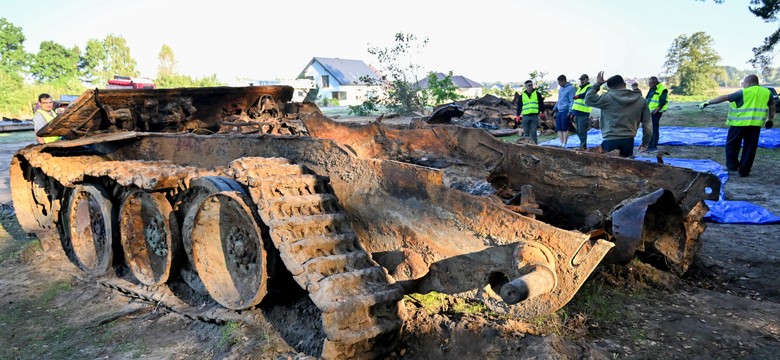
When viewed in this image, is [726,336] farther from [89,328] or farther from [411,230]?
[89,328]

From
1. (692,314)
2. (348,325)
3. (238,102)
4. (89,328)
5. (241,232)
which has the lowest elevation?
(89,328)

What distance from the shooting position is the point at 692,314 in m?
3.83

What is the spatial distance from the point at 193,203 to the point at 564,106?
35.2 feet

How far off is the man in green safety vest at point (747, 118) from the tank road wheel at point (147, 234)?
336 inches

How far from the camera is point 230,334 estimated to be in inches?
156

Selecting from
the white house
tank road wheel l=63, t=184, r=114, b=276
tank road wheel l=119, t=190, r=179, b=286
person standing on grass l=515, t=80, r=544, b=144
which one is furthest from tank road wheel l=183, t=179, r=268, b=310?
the white house

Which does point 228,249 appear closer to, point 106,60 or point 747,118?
point 747,118

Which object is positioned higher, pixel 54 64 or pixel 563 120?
pixel 54 64

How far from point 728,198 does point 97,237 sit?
8259 millimetres

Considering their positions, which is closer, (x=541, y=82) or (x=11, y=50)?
(x=541, y=82)

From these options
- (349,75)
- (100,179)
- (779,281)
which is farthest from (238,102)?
(349,75)

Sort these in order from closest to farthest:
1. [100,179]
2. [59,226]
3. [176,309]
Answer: [176,309] → [100,179] → [59,226]

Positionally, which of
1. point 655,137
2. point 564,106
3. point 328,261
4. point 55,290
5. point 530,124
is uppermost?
point 564,106

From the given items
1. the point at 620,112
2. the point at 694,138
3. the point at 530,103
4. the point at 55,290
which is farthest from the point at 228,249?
the point at 694,138
